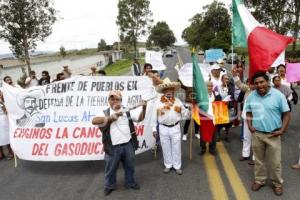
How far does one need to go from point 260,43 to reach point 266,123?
174 centimetres

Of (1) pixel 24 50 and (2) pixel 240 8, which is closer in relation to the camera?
(2) pixel 240 8

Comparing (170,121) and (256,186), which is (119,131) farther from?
(256,186)

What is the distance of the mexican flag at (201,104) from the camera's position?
650 cm

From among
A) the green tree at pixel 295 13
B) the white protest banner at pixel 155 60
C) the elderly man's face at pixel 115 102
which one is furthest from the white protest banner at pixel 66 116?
the green tree at pixel 295 13

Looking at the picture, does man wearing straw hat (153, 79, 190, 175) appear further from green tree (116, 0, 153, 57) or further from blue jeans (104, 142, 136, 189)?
green tree (116, 0, 153, 57)

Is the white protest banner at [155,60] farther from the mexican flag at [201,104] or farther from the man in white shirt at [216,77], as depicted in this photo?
the mexican flag at [201,104]

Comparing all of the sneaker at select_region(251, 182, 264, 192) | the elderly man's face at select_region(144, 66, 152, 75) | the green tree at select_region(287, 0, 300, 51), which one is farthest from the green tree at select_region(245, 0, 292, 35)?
the sneaker at select_region(251, 182, 264, 192)

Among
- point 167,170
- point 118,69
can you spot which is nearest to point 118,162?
point 167,170

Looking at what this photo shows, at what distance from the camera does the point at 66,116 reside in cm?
704

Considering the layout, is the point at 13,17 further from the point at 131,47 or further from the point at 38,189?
the point at 131,47

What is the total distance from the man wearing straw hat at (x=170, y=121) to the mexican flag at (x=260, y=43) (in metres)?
1.33

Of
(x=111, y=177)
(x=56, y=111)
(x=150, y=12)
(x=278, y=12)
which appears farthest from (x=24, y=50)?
(x=150, y=12)

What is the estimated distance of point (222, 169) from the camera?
6480 millimetres

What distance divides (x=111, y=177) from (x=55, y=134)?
185 cm
